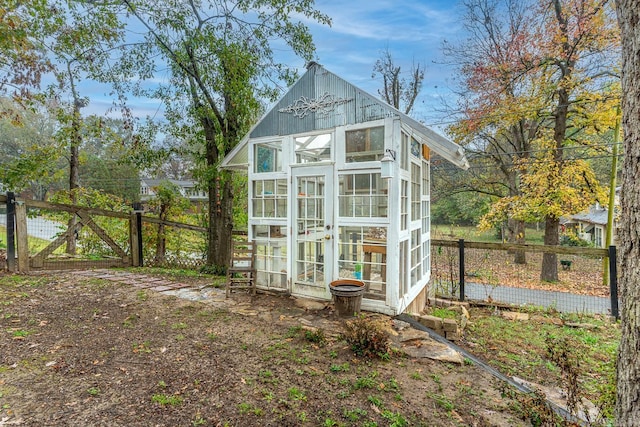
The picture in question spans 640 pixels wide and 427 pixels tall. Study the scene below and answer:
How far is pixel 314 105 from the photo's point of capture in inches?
188

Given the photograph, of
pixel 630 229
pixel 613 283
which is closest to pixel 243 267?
pixel 630 229

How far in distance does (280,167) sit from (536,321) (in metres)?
4.92

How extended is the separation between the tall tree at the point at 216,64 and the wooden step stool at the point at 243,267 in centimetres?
177

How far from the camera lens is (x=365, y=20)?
613 cm

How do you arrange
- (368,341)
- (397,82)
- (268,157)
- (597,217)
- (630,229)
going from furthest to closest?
1. (597,217)
2. (397,82)
3. (268,157)
4. (368,341)
5. (630,229)

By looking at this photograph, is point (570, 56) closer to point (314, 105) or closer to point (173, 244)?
point (314, 105)

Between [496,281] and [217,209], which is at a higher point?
[217,209]

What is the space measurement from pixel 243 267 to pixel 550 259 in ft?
28.4

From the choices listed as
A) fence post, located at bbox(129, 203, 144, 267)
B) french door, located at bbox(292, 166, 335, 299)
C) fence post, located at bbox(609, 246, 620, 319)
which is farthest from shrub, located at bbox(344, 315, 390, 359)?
fence post, located at bbox(129, 203, 144, 267)

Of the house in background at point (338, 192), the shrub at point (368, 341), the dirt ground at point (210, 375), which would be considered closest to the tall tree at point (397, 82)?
the house in background at point (338, 192)

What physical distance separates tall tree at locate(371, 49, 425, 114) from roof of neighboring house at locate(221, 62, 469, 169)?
8320mm

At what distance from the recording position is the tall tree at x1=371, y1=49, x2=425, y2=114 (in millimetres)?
12484

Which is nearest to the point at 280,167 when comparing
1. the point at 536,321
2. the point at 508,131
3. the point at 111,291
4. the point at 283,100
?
the point at 283,100

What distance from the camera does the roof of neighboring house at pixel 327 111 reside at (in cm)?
425
